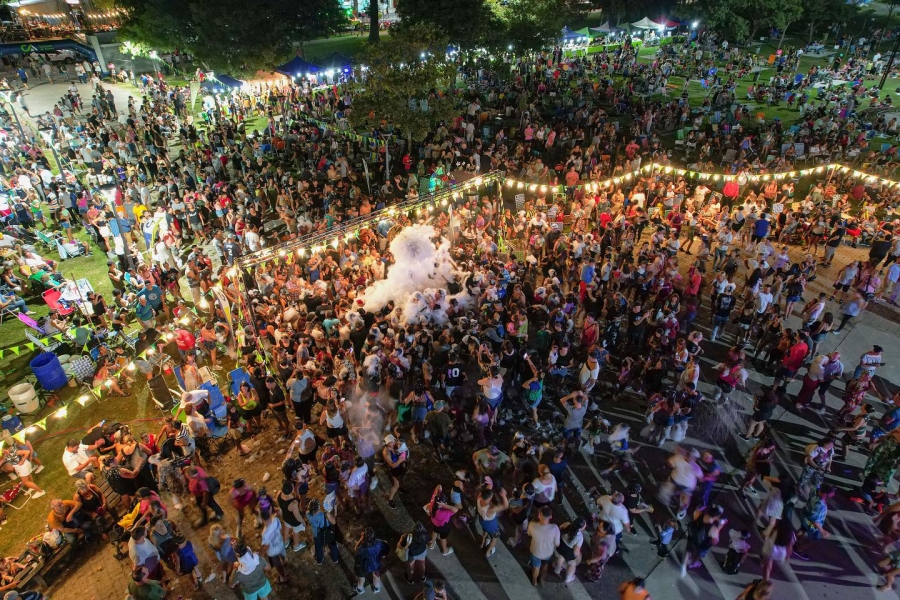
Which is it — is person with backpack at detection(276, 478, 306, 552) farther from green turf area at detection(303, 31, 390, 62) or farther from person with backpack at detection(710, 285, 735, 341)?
green turf area at detection(303, 31, 390, 62)

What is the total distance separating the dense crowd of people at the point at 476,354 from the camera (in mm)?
6965

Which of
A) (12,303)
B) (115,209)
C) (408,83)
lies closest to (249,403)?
(115,209)

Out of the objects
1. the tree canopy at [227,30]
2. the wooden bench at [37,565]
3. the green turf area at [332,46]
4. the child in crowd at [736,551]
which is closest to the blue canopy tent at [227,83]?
the tree canopy at [227,30]

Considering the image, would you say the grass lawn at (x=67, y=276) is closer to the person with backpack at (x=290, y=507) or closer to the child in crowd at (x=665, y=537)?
the person with backpack at (x=290, y=507)

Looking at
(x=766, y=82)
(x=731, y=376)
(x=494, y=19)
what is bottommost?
→ (x=731, y=376)

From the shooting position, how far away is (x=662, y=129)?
2539 cm

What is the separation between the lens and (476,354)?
30.1 ft

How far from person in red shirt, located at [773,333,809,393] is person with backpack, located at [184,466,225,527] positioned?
956 cm

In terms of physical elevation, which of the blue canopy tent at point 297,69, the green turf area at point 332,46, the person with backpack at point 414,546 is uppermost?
the blue canopy tent at point 297,69

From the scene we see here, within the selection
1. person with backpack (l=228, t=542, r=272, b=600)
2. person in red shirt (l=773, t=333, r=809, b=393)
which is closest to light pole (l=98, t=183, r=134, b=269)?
person with backpack (l=228, t=542, r=272, b=600)

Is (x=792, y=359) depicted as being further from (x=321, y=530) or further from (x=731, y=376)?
(x=321, y=530)

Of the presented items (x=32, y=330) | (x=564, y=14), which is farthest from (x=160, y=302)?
(x=564, y=14)

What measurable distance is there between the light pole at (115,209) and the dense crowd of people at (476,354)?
166 mm

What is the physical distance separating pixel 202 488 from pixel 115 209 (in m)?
9.27
